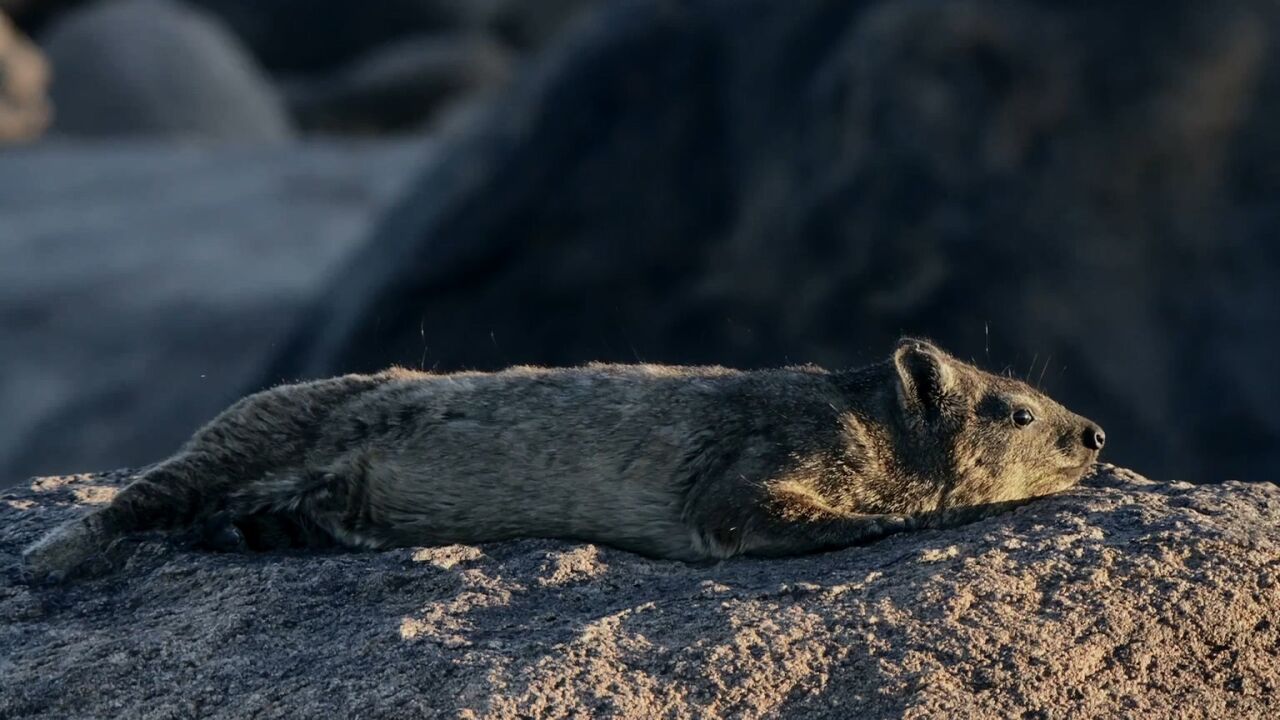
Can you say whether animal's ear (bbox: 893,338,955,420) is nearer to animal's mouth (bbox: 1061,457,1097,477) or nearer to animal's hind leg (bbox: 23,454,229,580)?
animal's mouth (bbox: 1061,457,1097,477)

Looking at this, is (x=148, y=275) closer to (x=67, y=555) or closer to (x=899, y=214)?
Answer: (x=899, y=214)

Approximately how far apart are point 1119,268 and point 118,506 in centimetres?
1101

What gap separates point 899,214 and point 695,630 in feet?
34.5

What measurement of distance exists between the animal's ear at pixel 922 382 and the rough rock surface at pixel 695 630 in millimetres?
663

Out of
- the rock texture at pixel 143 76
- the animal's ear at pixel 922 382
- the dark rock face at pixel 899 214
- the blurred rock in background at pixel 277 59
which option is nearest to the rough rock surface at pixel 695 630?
the animal's ear at pixel 922 382

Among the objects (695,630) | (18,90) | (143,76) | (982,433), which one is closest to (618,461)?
(695,630)

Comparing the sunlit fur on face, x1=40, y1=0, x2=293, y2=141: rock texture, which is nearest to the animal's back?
the sunlit fur on face

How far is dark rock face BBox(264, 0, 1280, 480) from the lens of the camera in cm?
1648

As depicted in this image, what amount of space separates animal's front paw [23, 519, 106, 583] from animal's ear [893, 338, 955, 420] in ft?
11.5

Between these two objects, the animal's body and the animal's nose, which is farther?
the animal's nose

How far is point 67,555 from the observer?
7.89 meters

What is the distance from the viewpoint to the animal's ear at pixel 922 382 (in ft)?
26.9

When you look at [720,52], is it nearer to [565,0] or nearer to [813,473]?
[813,473]

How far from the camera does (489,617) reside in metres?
7.01
